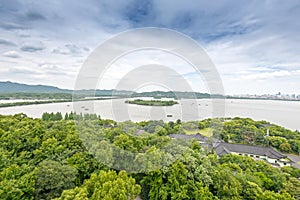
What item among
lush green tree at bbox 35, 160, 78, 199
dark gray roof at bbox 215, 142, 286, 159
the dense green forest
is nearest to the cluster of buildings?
dark gray roof at bbox 215, 142, 286, 159

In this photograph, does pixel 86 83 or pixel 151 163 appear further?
pixel 151 163

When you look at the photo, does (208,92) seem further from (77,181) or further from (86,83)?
(77,181)

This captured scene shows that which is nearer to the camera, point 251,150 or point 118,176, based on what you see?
point 118,176

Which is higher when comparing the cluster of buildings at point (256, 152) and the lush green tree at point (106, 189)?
the lush green tree at point (106, 189)

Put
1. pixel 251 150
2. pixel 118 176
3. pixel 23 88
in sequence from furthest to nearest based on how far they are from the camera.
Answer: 1. pixel 23 88
2. pixel 251 150
3. pixel 118 176

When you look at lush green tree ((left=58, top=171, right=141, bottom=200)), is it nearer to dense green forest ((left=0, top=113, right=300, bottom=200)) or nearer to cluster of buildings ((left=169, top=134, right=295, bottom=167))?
dense green forest ((left=0, top=113, right=300, bottom=200))

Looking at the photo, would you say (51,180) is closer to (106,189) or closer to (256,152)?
(106,189)

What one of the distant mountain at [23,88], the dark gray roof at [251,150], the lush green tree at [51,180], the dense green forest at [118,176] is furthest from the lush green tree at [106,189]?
the distant mountain at [23,88]

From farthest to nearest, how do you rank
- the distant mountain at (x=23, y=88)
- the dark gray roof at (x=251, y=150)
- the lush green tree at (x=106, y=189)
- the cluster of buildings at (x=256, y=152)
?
the distant mountain at (x=23, y=88), the dark gray roof at (x=251, y=150), the cluster of buildings at (x=256, y=152), the lush green tree at (x=106, y=189)

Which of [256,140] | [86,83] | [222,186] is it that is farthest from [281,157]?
[86,83]

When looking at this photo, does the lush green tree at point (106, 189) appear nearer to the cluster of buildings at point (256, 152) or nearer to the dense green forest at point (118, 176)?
the dense green forest at point (118, 176)

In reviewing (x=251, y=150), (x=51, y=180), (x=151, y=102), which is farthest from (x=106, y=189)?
(x=251, y=150)
